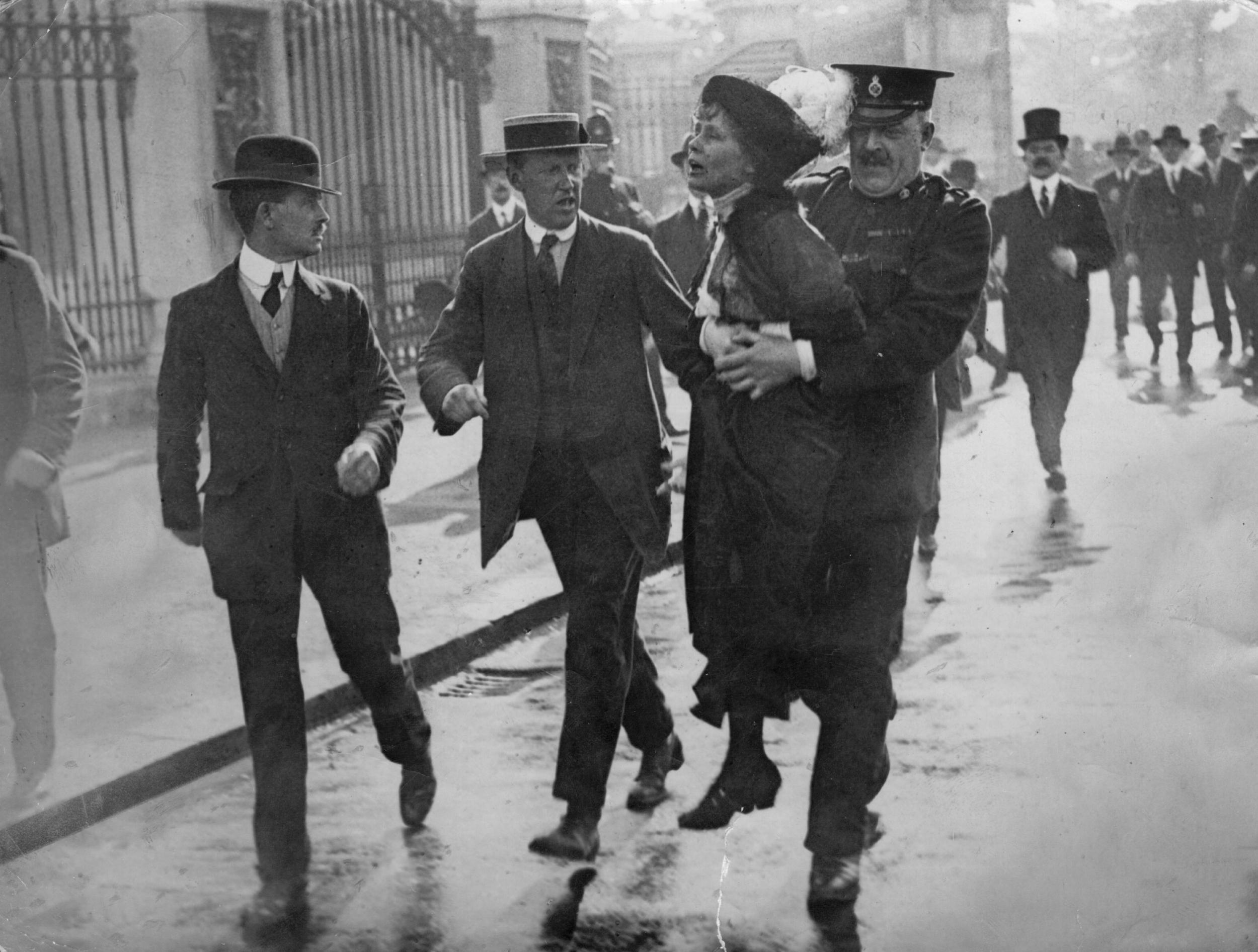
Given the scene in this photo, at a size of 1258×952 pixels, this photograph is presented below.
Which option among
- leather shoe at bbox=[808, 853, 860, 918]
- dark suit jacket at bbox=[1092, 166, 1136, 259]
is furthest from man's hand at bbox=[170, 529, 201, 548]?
dark suit jacket at bbox=[1092, 166, 1136, 259]

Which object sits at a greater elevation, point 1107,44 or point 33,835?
point 1107,44

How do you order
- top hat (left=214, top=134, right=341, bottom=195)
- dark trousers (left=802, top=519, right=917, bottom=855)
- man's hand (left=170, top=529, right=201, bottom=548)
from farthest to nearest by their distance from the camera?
man's hand (left=170, top=529, right=201, bottom=548) < top hat (left=214, top=134, right=341, bottom=195) < dark trousers (left=802, top=519, right=917, bottom=855)

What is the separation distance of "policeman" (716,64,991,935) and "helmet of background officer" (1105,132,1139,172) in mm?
530

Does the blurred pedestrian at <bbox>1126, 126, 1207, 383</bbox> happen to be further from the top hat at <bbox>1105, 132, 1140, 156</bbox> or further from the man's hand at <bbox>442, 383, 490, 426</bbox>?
the man's hand at <bbox>442, 383, 490, 426</bbox>

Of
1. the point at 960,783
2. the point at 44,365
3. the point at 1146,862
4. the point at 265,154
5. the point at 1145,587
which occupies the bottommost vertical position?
the point at 1146,862

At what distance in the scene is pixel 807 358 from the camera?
382cm

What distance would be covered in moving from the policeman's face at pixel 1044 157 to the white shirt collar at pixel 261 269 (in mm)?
1993

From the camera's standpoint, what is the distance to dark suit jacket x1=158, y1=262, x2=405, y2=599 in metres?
4.12

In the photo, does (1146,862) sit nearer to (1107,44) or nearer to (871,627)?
(871,627)

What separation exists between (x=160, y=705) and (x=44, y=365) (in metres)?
1.04

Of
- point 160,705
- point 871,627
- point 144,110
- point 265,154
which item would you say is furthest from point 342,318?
point 871,627

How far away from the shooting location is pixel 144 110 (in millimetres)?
4395

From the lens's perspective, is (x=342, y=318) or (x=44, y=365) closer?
(x=342, y=318)

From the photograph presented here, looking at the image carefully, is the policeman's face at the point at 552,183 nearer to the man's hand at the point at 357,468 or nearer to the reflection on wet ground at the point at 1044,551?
the man's hand at the point at 357,468
